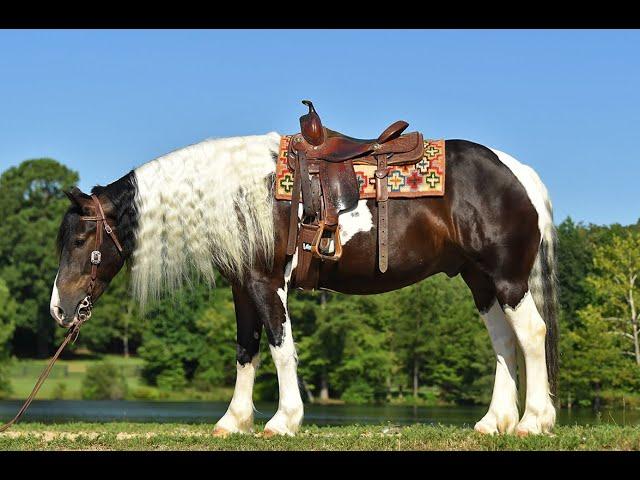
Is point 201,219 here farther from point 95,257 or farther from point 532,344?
point 532,344

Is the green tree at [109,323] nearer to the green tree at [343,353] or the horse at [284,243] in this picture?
the green tree at [343,353]

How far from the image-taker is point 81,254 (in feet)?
24.9

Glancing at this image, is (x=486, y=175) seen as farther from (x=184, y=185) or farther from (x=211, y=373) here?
(x=211, y=373)

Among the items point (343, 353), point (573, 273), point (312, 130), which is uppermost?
point (573, 273)

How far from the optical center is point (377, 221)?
7.43 meters

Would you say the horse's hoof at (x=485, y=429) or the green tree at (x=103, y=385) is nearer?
the horse's hoof at (x=485, y=429)

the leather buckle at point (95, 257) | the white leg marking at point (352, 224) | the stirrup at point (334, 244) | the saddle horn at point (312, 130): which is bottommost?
the leather buckle at point (95, 257)

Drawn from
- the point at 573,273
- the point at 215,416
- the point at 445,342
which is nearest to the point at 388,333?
the point at 445,342

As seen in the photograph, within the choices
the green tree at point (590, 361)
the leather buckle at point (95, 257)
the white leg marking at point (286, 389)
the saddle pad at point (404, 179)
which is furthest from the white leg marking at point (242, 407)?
the green tree at point (590, 361)

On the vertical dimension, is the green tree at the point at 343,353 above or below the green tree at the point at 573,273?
below

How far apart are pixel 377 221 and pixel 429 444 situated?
6.40ft

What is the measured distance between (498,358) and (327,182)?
2.33m

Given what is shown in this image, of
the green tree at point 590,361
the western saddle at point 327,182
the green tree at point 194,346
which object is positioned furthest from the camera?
the green tree at point 194,346

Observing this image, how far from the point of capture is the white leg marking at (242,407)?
8031 millimetres
